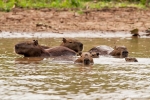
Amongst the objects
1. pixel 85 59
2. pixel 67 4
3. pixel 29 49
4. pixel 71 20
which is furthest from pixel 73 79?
pixel 67 4

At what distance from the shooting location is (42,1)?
982 inches

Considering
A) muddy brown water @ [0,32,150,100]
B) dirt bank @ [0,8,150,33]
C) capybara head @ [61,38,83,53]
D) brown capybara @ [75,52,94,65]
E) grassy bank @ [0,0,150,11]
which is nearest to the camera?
muddy brown water @ [0,32,150,100]

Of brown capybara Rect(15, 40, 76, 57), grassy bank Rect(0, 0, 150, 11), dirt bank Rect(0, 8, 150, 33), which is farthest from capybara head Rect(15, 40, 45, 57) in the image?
grassy bank Rect(0, 0, 150, 11)

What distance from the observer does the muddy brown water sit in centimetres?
912

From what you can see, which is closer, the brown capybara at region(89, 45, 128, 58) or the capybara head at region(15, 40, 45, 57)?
the capybara head at region(15, 40, 45, 57)

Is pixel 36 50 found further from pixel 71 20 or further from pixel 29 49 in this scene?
pixel 71 20

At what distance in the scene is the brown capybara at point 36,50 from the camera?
1395 cm

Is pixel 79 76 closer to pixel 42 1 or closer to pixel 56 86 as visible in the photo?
pixel 56 86

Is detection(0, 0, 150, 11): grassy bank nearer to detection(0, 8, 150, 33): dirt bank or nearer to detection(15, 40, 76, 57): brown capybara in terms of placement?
detection(0, 8, 150, 33): dirt bank

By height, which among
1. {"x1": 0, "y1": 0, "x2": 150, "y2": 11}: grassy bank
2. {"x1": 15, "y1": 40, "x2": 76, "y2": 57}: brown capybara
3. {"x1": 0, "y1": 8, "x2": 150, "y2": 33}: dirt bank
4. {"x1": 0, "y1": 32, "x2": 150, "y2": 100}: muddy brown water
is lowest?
{"x1": 0, "y1": 32, "x2": 150, "y2": 100}: muddy brown water

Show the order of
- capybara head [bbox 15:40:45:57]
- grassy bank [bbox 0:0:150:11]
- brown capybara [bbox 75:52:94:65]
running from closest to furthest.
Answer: brown capybara [bbox 75:52:94:65] < capybara head [bbox 15:40:45:57] < grassy bank [bbox 0:0:150:11]

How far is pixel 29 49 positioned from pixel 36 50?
0.18m

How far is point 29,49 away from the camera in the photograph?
14.1 m

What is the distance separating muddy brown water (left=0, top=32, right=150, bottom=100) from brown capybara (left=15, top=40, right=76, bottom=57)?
21cm
